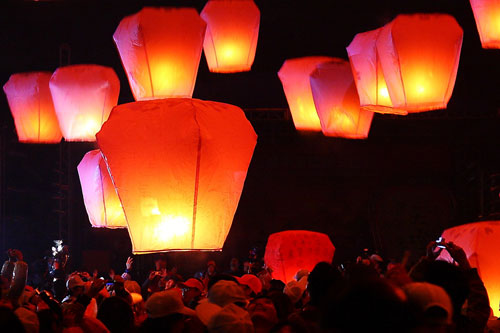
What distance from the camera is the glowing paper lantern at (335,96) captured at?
29.6 ft

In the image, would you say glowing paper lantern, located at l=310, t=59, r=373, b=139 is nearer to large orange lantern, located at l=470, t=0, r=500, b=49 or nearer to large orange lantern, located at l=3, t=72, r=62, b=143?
large orange lantern, located at l=470, t=0, r=500, b=49

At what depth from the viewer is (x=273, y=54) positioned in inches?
578

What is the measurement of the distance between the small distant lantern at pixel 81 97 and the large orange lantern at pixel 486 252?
12.7 feet

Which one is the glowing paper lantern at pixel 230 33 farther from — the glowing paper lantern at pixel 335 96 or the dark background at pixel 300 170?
the dark background at pixel 300 170

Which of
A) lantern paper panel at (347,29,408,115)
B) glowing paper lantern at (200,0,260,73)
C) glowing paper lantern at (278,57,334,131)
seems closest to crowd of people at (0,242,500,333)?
lantern paper panel at (347,29,408,115)

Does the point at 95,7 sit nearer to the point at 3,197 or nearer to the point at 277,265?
the point at 3,197

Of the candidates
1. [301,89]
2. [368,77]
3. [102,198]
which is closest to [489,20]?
[368,77]

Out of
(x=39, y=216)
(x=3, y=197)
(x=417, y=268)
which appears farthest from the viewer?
(x=39, y=216)

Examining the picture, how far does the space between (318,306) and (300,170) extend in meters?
12.1

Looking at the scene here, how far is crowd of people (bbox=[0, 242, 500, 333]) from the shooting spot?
176 centimetres

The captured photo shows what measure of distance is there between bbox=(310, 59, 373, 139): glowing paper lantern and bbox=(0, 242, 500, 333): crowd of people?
344cm

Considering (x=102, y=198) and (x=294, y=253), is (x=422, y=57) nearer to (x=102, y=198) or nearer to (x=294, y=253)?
(x=102, y=198)

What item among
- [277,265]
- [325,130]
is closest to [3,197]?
[277,265]

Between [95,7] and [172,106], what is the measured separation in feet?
22.1
